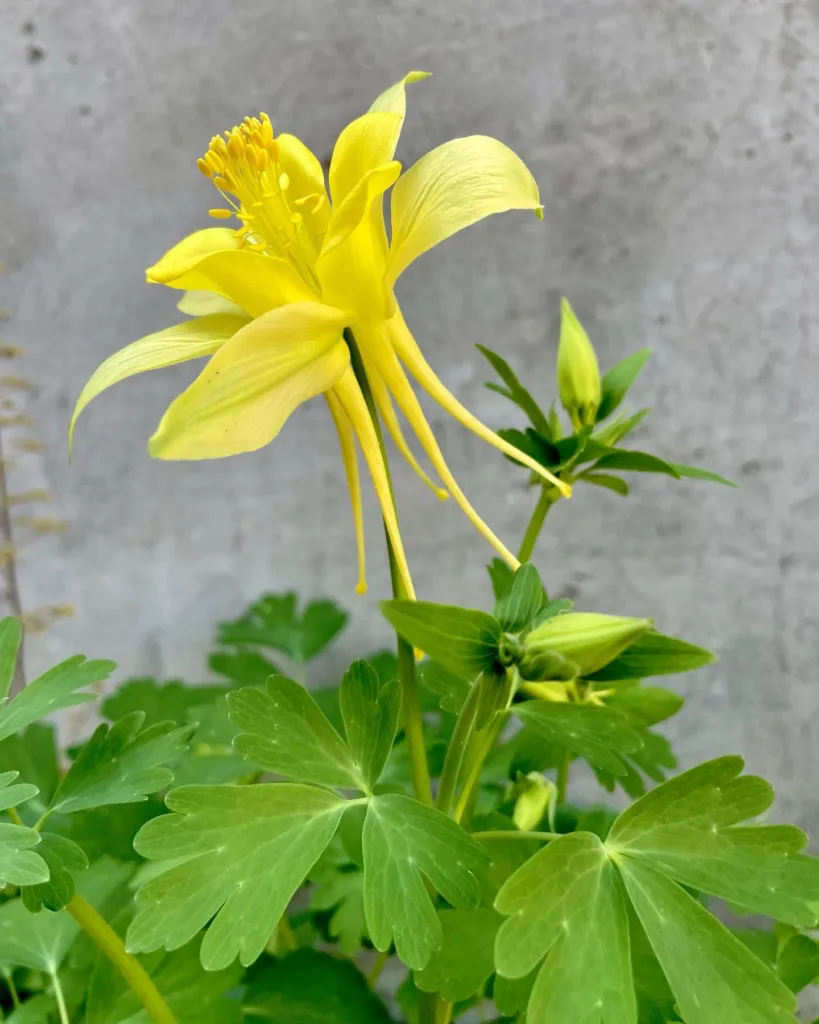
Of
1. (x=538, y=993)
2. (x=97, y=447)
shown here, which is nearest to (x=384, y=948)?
(x=538, y=993)

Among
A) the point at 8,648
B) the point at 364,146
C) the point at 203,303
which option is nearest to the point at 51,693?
the point at 8,648

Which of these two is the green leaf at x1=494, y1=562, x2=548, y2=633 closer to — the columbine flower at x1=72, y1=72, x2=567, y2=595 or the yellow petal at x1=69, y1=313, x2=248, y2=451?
the columbine flower at x1=72, y1=72, x2=567, y2=595

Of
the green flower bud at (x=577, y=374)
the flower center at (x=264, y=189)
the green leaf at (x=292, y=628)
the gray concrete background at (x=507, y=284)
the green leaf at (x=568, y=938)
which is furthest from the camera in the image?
the green leaf at (x=292, y=628)

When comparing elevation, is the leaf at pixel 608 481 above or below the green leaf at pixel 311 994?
above

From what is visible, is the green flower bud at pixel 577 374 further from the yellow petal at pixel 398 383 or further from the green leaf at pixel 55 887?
the green leaf at pixel 55 887

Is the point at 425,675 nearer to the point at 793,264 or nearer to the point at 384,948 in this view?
the point at 384,948

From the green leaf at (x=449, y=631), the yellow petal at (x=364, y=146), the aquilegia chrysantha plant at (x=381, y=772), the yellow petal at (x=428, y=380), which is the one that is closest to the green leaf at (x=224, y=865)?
the aquilegia chrysantha plant at (x=381, y=772)

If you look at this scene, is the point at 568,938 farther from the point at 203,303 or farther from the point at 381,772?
the point at 203,303
